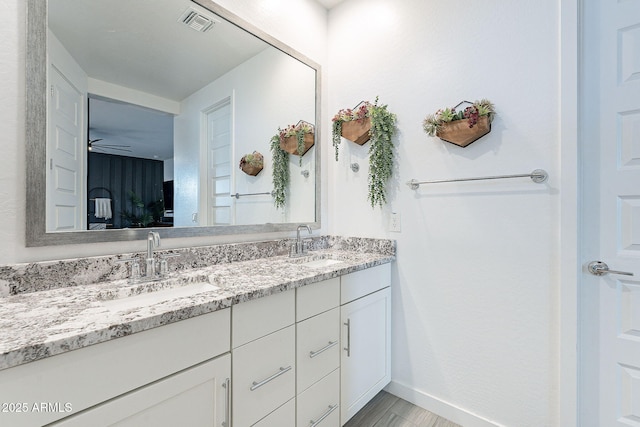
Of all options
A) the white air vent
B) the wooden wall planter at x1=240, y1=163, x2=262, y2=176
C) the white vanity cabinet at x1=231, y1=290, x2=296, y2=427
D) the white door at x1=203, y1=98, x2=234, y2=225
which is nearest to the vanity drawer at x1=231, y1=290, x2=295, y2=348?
the white vanity cabinet at x1=231, y1=290, x2=296, y2=427

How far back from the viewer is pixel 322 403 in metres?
1.44

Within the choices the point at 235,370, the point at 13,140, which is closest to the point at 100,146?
the point at 13,140

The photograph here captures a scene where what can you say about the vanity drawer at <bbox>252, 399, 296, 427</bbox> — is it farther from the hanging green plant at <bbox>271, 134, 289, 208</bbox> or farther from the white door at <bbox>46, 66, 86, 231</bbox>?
the hanging green plant at <bbox>271, 134, 289, 208</bbox>

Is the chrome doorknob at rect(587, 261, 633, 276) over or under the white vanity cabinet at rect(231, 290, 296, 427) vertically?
over

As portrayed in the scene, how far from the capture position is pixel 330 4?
7.46 ft

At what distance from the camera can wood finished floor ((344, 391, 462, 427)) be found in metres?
1.70

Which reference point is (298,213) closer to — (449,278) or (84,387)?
(449,278)

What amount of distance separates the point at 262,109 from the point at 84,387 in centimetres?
165

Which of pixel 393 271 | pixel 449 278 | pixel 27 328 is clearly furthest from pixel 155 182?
pixel 449 278

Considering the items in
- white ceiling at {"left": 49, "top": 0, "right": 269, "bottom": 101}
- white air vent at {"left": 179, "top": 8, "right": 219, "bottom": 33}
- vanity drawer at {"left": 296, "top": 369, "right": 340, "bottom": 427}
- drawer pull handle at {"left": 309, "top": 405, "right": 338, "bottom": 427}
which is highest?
white air vent at {"left": 179, "top": 8, "right": 219, "bottom": 33}

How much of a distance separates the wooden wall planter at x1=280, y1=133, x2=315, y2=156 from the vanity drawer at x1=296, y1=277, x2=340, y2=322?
3.37 feet

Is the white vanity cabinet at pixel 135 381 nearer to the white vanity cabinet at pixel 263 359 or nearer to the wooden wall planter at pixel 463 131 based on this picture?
the white vanity cabinet at pixel 263 359

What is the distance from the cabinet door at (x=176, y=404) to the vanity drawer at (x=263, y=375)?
5cm

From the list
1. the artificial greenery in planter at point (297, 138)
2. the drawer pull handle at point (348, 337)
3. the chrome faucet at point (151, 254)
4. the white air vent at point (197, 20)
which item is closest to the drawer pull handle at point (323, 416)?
the drawer pull handle at point (348, 337)
